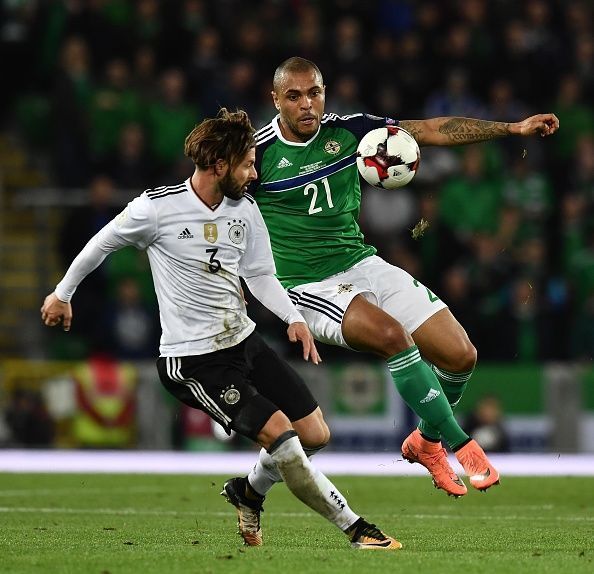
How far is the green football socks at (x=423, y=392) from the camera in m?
8.21

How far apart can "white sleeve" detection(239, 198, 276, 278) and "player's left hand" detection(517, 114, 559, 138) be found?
172cm

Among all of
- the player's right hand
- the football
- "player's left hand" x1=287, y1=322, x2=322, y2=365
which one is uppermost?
the football

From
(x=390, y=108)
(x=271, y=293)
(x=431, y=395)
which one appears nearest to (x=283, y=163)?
(x=271, y=293)

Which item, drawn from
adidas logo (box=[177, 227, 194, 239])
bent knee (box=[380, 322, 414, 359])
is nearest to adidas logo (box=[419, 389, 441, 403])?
bent knee (box=[380, 322, 414, 359])

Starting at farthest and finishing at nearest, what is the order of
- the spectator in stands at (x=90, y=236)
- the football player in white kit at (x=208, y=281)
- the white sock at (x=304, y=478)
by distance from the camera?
the spectator in stands at (x=90, y=236)
the football player in white kit at (x=208, y=281)
the white sock at (x=304, y=478)

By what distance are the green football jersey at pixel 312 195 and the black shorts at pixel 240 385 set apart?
4.28 feet

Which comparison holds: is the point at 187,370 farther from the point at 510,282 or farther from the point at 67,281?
the point at 510,282

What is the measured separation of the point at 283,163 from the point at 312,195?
10.2 inches

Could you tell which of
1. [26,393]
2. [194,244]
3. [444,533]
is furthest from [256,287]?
[26,393]

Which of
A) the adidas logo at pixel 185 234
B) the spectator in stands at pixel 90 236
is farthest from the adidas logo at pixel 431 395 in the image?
the spectator in stands at pixel 90 236

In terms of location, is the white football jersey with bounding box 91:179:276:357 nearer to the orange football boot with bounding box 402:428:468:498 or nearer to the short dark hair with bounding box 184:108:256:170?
the short dark hair with bounding box 184:108:256:170

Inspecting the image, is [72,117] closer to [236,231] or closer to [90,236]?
[90,236]

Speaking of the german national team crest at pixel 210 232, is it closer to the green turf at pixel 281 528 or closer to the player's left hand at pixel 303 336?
the player's left hand at pixel 303 336

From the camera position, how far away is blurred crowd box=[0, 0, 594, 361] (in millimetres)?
15922
